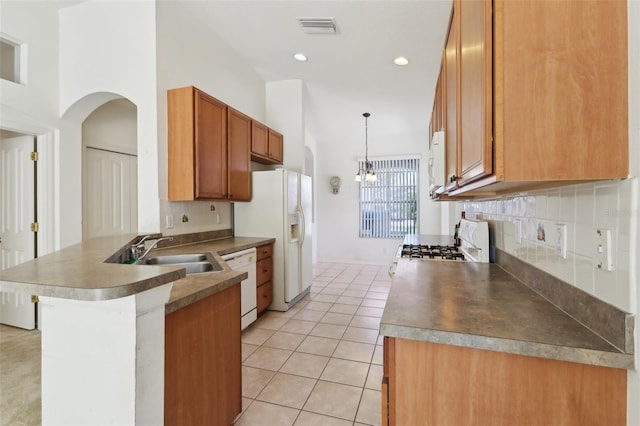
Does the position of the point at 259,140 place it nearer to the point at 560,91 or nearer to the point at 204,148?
the point at 204,148

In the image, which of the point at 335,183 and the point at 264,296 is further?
the point at 335,183

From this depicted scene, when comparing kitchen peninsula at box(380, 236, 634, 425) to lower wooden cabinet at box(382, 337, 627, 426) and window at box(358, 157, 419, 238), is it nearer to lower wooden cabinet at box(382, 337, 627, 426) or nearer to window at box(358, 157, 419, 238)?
lower wooden cabinet at box(382, 337, 627, 426)

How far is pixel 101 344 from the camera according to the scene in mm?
808

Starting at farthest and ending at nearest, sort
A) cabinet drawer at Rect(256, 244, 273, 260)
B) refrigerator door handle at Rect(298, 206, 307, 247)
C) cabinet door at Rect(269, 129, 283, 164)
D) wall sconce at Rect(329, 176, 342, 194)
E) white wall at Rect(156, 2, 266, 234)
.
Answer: wall sconce at Rect(329, 176, 342, 194) < cabinet door at Rect(269, 129, 283, 164) < refrigerator door handle at Rect(298, 206, 307, 247) < cabinet drawer at Rect(256, 244, 273, 260) < white wall at Rect(156, 2, 266, 234)

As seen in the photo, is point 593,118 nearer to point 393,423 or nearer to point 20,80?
point 393,423

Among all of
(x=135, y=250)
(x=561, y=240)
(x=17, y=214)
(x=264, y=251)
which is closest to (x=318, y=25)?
(x=264, y=251)

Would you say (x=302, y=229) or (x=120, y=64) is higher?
(x=120, y=64)

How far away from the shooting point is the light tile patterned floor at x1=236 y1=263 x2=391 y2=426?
1.91m

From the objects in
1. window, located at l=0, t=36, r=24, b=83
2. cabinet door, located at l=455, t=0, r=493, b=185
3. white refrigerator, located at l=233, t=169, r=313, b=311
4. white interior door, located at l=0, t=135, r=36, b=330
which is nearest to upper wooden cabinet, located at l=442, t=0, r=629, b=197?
cabinet door, located at l=455, t=0, r=493, b=185

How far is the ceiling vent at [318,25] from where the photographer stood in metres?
2.95

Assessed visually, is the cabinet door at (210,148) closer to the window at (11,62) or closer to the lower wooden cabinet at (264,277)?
the lower wooden cabinet at (264,277)

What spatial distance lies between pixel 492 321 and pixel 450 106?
43.7 inches

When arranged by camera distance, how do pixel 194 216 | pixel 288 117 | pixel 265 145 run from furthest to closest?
pixel 288 117, pixel 265 145, pixel 194 216

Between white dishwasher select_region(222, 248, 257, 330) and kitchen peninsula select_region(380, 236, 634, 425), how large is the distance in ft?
7.01
